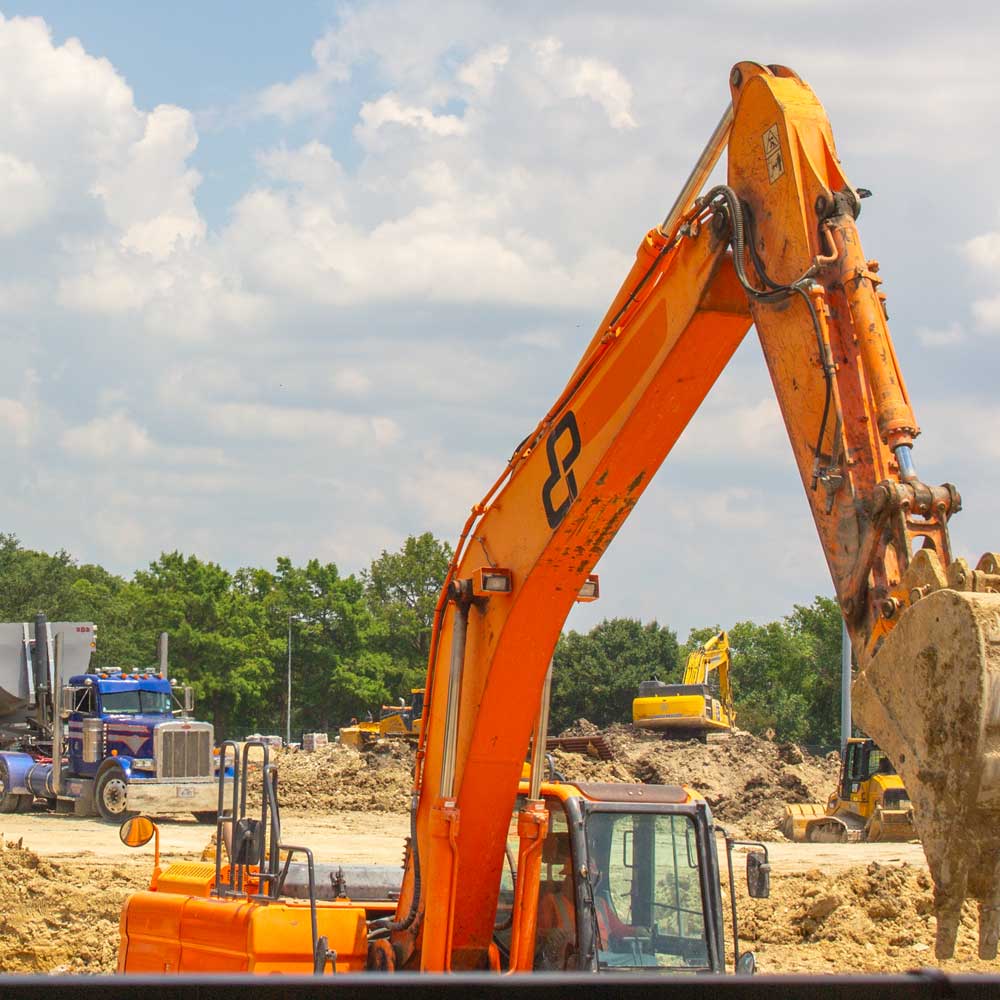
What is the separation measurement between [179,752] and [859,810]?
13.2 meters

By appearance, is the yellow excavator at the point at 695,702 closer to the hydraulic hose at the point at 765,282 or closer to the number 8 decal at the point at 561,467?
the number 8 decal at the point at 561,467

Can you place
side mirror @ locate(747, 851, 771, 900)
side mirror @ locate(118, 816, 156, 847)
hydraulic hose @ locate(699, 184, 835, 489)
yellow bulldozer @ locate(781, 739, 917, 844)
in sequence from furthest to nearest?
yellow bulldozer @ locate(781, 739, 917, 844)
side mirror @ locate(118, 816, 156, 847)
side mirror @ locate(747, 851, 771, 900)
hydraulic hose @ locate(699, 184, 835, 489)

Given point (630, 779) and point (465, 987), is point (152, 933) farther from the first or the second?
point (630, 779)

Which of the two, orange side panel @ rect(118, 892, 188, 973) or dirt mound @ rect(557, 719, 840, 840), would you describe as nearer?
orange side panel @ rect(118, 892, 188, 973)

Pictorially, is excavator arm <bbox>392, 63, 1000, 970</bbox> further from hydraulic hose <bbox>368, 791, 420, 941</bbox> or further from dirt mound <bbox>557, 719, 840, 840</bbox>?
dirt mound <bbox>557, 719, 840, 840</bbox>

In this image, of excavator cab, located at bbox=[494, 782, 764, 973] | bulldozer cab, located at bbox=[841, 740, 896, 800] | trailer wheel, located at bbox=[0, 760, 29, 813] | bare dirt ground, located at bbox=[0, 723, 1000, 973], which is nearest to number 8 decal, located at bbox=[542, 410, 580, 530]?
excavator cab, located at bbox=[494, 782, 764, 973]

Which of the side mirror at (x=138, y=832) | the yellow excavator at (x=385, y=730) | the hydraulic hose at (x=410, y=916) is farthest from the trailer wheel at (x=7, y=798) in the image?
the hydraulic hose at (x=410, y=916)

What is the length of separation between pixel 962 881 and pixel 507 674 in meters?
3.44

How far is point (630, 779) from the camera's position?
3297 centimetres

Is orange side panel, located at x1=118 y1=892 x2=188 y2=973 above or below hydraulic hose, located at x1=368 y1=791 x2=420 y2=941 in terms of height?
below

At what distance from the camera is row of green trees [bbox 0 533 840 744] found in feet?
274

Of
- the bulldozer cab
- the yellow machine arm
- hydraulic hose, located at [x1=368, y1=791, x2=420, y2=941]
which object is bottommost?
the bulldozer cab

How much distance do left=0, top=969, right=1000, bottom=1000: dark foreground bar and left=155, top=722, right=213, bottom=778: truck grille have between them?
84.3 ft

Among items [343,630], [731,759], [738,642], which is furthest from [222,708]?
[731,759]
